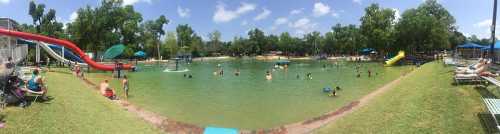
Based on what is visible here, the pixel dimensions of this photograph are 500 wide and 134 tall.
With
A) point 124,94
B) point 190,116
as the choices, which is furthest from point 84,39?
point 190,116

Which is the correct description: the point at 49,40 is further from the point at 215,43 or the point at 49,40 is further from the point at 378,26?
the point at 215,43

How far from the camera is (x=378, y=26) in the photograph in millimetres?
71250

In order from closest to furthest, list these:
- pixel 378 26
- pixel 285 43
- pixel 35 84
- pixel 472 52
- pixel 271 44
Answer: pixel 35 84
pixel 472 52
pixel 378 26
pixel 285 43
pixel 271 44

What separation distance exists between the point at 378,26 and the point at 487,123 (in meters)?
68.0

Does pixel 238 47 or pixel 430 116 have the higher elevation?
pixel 238 47

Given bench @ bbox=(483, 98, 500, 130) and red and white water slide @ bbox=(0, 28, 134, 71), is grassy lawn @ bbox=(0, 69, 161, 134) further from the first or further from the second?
bench @ bbox=(483, 98, 500, 130)

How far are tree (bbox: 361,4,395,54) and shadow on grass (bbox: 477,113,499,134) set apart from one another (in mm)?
62441

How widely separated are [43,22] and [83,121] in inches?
2887

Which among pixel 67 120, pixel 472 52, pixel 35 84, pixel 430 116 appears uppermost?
pixel 472 52

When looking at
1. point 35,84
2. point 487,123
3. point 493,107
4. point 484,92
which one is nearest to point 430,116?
point 487,123

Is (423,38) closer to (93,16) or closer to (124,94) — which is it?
(124,94)

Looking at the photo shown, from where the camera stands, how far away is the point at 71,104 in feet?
37.7

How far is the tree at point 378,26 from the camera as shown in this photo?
67688 millimetres

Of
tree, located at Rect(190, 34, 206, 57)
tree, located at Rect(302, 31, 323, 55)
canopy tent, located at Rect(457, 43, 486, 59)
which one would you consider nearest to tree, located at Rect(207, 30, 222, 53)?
tree, located at Rect(190, 34, 206, 57)
